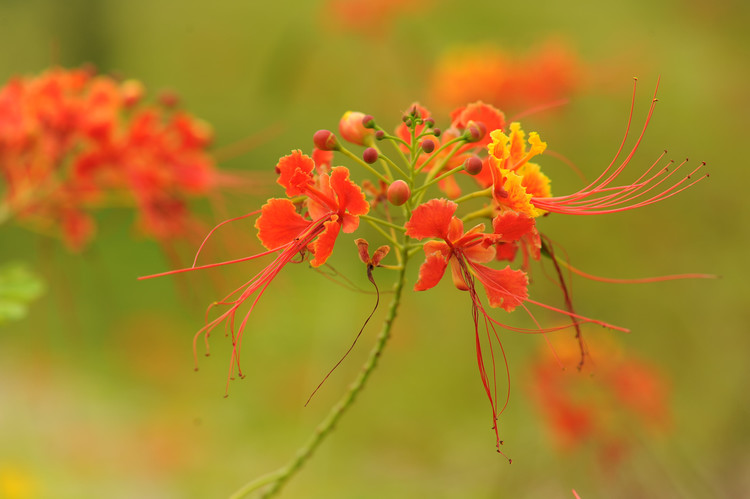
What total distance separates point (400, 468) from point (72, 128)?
6.56 feet

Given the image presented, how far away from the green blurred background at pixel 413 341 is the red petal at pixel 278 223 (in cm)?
95

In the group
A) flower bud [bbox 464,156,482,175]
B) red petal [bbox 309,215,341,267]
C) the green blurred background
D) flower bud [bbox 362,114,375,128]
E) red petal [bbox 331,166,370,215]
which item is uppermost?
flower bud [bbox 362,114,375,128]

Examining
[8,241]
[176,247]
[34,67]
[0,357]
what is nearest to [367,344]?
[176,247]

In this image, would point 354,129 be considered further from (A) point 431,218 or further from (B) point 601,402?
(B) point 601,402

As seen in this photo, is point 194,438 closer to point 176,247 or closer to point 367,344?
point 367,344

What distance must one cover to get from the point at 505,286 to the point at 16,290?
1060mm

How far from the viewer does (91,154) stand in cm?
167

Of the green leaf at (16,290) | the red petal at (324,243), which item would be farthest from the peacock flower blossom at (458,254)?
the green leaf at (16,290)

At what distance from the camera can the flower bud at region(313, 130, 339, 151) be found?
3.05ft

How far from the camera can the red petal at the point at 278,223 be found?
34.7 inches

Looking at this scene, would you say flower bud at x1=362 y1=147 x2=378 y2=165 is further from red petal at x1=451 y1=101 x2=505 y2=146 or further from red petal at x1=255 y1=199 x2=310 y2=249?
red petal at x1=451 y1=101 x2=505 y2=146

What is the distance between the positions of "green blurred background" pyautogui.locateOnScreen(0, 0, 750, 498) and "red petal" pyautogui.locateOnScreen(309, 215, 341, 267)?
100 centimetres

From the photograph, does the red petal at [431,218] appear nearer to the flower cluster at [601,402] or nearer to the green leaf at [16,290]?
the green leaf at [16,290]

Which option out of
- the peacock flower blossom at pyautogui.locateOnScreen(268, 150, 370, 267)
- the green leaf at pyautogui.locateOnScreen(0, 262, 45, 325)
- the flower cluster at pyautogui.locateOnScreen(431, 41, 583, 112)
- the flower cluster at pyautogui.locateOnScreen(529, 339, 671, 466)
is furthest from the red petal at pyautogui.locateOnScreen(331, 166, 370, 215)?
the flower cluster at pyautogui.locateOnScreen(431, 41, 583, 112)
